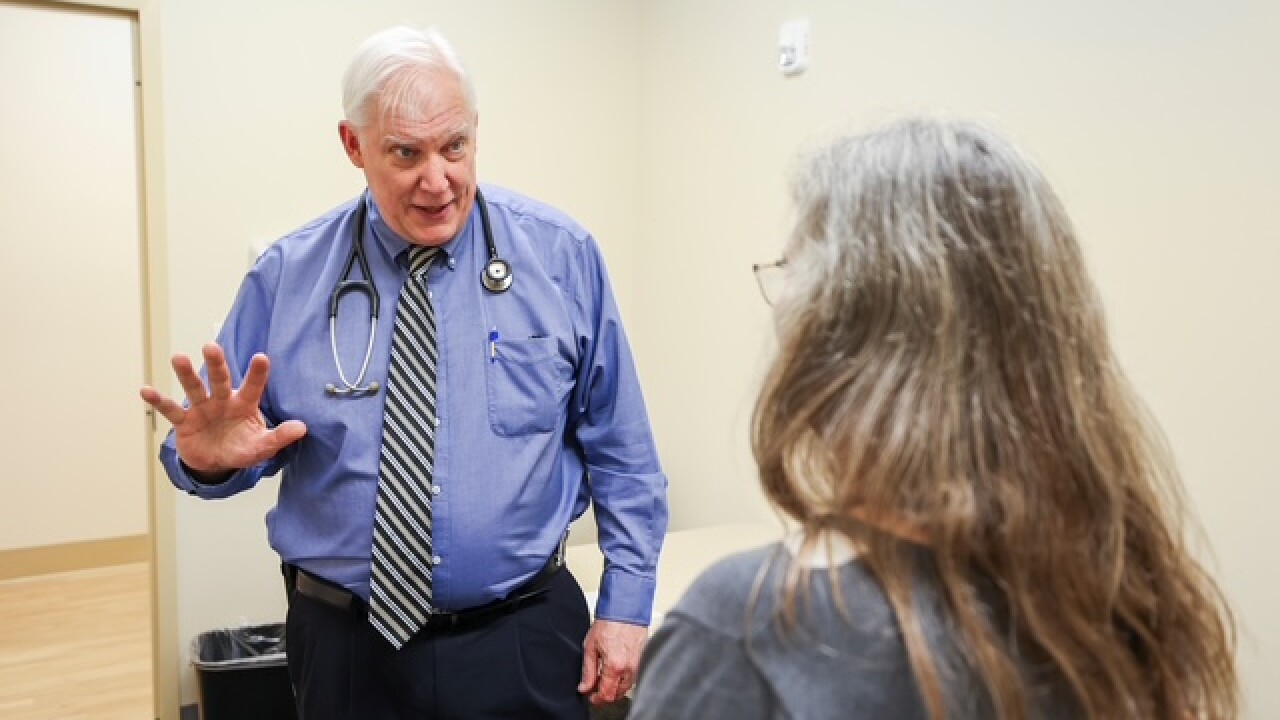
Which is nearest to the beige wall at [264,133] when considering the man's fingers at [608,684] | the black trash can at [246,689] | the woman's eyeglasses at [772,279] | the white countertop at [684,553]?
the black trash can at [246,689]

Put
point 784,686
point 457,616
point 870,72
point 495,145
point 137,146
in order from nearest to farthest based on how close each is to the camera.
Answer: point 784,686, point 457,616, point 870,72, point 137,146, point 495,145

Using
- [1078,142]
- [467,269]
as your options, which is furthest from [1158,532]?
[1078,142]

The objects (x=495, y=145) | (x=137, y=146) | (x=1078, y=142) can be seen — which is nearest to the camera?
(x=1078, y=142)

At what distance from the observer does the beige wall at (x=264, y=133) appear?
2.80 meters

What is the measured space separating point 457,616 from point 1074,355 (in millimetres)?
1031

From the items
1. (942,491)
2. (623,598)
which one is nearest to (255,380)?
(623,598)

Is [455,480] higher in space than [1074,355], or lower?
lower

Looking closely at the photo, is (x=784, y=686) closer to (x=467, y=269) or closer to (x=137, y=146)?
(x=467, y=269)

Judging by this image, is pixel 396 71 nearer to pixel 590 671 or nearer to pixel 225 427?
pixel 225 427

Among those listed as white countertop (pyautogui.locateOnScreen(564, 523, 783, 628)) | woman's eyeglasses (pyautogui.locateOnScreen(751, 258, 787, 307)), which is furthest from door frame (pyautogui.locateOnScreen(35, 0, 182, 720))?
woman's eyeglasses (pyautogui.locateOnScreen(751, 258, 787, 307))

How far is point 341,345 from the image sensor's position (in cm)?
157

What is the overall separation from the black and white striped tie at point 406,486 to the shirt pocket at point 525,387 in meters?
0.09

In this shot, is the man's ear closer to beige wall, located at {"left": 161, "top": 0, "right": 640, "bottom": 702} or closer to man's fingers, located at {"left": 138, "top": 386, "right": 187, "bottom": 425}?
man's fingers, located at {"left": 138, "top": 386, "right": 187, "bottom": 425}

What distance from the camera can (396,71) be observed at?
1.55 m
